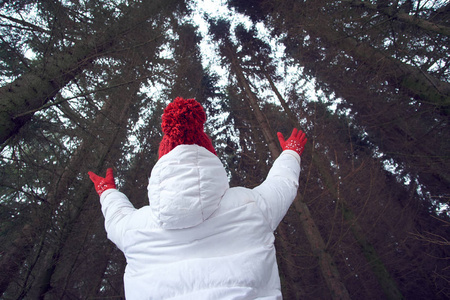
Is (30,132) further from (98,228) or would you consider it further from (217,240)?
(217,240)

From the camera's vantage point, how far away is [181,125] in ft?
4.75

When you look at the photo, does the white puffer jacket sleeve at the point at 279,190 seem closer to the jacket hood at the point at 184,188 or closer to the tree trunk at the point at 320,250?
the jacket hood at the point at 184,188

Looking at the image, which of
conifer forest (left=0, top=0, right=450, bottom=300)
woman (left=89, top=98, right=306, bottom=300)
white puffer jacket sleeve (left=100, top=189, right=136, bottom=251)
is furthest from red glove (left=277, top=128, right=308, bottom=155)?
conifer forest (left=0, top=0, right=450, bottom=300)

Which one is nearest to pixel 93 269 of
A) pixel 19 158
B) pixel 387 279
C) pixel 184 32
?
pixel 19 158

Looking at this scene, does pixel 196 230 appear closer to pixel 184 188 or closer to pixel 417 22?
pixel 184 188

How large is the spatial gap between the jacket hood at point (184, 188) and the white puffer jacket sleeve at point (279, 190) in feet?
0.95

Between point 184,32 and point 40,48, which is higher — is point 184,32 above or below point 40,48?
above

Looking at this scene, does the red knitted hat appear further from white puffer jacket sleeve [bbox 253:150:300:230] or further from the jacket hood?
white puffer jacket sleeve [bbox 253:150:300:230]

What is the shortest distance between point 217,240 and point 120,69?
3446 mm

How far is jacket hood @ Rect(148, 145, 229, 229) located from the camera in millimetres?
1246

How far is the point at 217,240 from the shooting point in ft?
4.40

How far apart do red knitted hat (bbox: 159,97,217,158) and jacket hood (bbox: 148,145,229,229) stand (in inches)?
4.0

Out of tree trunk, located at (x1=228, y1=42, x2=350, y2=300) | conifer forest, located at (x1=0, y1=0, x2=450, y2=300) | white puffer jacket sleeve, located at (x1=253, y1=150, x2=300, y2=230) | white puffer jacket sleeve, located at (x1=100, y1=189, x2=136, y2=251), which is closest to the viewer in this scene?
white puffer jacket sleeve, located at (x1=253, y1=150, x2=300, y2=230)

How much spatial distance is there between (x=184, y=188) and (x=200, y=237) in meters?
0.30
